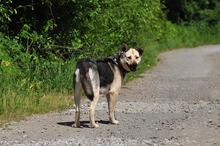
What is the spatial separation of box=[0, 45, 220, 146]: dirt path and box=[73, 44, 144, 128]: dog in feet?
1.34

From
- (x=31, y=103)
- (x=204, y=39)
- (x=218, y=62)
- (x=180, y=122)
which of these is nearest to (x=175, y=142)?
(x=180, y=122)

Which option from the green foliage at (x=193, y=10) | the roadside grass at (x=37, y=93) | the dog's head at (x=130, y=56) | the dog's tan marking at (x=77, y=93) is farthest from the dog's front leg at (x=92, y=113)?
the green foliage at (x=193, y=10)

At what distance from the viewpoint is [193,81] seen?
66.0ft

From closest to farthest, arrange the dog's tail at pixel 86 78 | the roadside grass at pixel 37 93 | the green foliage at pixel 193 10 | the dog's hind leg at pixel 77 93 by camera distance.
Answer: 1. the dog's tail at pixel 86 78
2. the dog's hind leg at pixel 77 93
3. the roadside grass at pixel 37 93
4. the green foliage at pixel 193 10

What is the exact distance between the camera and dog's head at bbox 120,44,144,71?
10852 millimetres

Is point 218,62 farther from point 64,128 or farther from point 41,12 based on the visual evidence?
point 64,128

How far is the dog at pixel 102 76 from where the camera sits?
10.6 m

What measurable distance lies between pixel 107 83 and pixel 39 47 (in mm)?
5805

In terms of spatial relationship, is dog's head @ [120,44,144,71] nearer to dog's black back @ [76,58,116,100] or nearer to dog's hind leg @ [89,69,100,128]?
dog's black back @ [76,58,116,100]

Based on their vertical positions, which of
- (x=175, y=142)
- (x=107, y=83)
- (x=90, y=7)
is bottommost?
(x=175, y=142)

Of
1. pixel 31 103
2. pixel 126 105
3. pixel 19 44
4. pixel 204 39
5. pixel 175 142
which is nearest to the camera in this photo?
pixel 175 142

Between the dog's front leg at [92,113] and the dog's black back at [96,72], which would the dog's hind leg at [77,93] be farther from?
the dog's front leg at [92,113]

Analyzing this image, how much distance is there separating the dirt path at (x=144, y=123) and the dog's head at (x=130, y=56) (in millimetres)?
1062

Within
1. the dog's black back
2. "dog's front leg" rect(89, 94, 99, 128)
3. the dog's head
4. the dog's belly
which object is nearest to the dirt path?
"dog's front leg" rect(89, 94, 99, 128)
